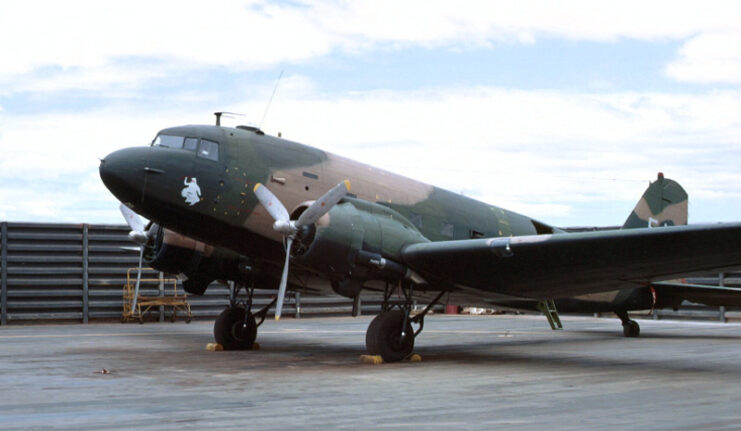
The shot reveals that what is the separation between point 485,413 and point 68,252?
2422 cm

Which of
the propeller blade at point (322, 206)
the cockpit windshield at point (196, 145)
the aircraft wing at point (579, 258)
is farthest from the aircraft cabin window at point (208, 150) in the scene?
the aircraft wing at point (579, 258)

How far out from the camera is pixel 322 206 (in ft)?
44.8

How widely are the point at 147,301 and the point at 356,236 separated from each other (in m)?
17.2

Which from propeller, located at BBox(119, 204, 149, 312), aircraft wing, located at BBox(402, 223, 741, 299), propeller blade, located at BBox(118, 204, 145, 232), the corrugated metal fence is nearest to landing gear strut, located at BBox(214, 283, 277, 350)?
propeller, located at BBox(119, 204, 149, 312)

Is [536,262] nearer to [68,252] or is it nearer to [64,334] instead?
[64,334]

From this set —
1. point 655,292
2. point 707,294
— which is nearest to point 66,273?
point 655,292

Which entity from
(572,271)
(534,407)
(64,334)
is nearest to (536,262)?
(572,271)

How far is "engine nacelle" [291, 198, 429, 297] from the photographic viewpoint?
13.6 meters

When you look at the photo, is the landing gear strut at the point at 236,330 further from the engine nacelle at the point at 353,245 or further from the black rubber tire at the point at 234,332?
the engine nacelle at the point at 353,245

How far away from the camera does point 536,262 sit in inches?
568

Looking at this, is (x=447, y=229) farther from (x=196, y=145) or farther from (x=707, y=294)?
(x=707, y=294)

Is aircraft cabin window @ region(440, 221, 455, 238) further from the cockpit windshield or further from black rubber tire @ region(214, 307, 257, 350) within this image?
the cockpit windshield

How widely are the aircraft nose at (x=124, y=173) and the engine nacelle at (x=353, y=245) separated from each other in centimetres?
281

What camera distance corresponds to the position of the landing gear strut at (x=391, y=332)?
14.5m
